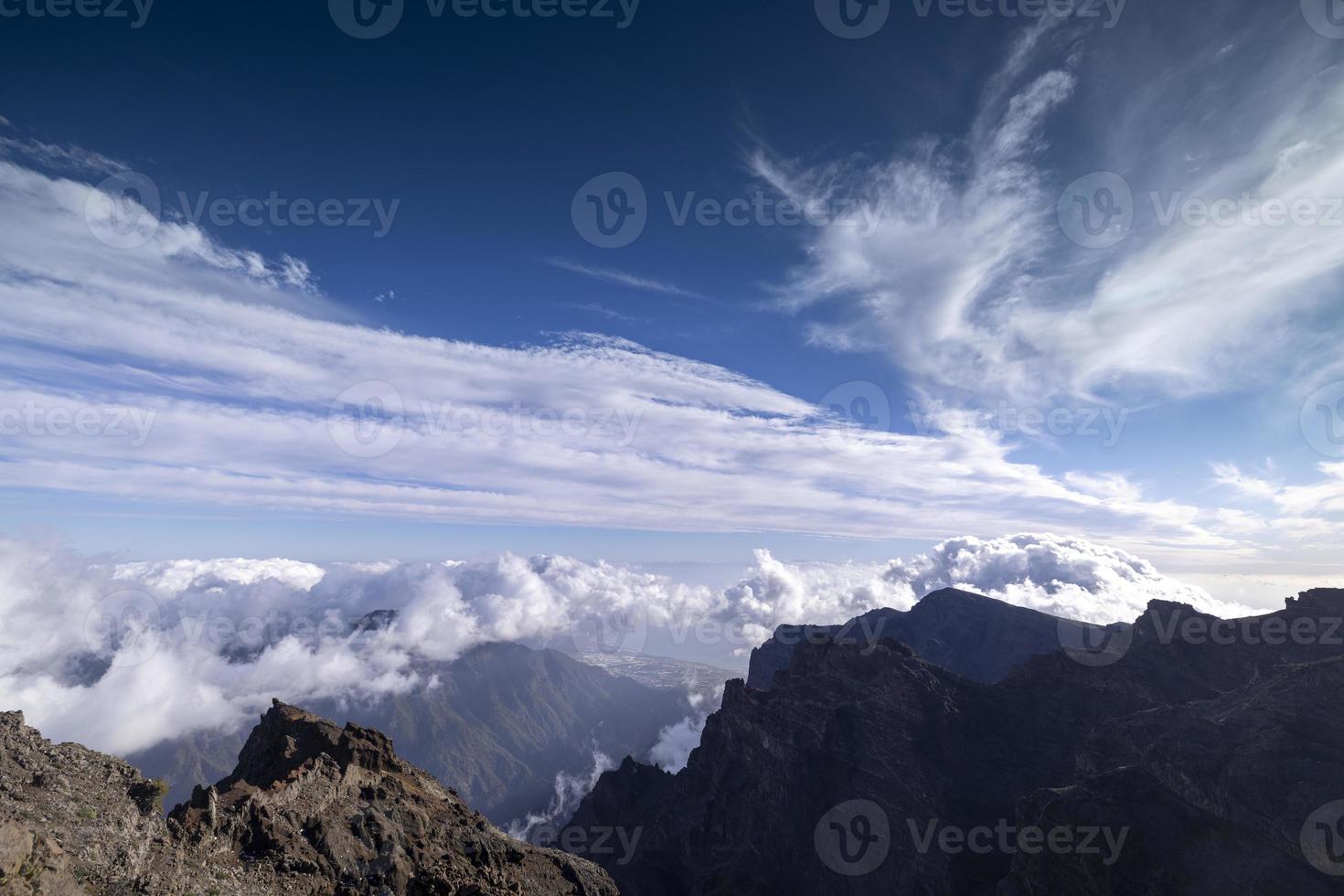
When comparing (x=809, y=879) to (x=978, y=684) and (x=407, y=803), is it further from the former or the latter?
(x=407, y=803)

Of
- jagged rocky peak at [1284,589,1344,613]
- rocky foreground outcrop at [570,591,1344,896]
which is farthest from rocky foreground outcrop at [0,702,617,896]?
jagged rocky peak at [1284,589,1344,613]

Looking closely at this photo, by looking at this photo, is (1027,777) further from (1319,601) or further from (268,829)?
(268,829)

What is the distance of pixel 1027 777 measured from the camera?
113 m

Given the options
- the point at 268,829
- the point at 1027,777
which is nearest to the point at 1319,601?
the point at 1027,777

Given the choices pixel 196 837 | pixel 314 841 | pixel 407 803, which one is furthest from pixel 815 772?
pixel 196 837

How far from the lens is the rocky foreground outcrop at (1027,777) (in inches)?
2726

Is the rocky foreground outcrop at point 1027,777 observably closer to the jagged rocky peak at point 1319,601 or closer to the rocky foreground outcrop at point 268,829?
the jagged rocky peak at point 1319,601

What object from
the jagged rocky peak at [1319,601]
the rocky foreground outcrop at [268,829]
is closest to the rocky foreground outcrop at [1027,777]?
the jagged rocky peak at [1319,601]

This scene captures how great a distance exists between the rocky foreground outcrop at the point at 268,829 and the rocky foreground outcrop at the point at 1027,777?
72.8 metres

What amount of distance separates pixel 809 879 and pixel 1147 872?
2818 inches

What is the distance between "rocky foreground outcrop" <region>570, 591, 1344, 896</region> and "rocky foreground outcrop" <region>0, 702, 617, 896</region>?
239 ft

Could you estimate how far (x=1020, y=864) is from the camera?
278 feet

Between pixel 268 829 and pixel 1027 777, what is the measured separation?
137681mm

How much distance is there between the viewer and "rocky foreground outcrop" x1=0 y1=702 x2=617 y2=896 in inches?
1211
